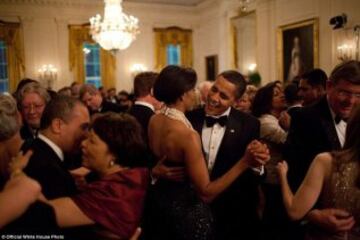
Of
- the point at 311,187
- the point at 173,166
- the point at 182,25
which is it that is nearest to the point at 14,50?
the point at 182,25

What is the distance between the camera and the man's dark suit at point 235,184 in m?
2.60

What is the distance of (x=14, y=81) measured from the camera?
40.8ft

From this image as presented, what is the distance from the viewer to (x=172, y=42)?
14492mm

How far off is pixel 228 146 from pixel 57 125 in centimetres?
122

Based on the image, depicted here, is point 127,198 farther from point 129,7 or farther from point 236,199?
point 129,7

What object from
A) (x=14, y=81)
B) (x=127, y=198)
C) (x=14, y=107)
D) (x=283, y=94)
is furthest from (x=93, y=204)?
(x=14, y=81)

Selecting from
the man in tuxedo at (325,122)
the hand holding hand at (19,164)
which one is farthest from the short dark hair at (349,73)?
the hand holding hand at (19,164)

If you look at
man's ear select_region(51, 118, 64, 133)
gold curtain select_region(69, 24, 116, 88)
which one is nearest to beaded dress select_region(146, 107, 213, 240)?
man's ear select_region(51, 118, 64, 133)

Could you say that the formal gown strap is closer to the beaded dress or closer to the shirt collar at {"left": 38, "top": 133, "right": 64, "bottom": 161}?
the beaded dress

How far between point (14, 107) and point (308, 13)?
8.84 meters

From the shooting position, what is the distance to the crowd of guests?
1.57m

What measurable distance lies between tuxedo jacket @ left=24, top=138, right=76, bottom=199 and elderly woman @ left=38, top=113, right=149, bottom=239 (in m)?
0.07

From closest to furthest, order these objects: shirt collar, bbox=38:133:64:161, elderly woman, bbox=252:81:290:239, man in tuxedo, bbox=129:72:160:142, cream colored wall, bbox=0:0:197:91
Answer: shirt collar, bbox=38:133:64:161
elderly woman, bbox=252:81:290:239
man in tuxedo, bbox=129:72:160:142
cream colored wall, bbox=0:0:197:91

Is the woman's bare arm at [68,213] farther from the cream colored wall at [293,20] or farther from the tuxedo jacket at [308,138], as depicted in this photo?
the cream colored wall at [293,20]
